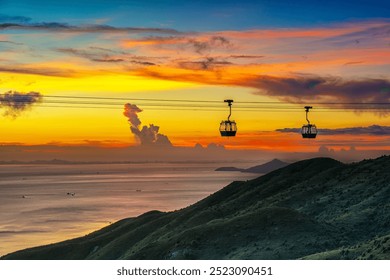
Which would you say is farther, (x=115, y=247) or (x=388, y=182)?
(x=115, y=247)

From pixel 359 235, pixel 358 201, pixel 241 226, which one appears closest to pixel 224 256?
pixel 241 226

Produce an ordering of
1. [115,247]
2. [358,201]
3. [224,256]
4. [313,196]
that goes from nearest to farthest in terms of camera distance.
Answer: [224,256] → [358,201] → [313,196] → [115,247]

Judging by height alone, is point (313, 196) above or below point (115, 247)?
above

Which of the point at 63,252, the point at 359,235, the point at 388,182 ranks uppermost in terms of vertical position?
the point at 388,182

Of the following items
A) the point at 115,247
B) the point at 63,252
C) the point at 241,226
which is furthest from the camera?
the point at 63,252

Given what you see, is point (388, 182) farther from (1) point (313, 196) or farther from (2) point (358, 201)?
(1) point (313, 196)
